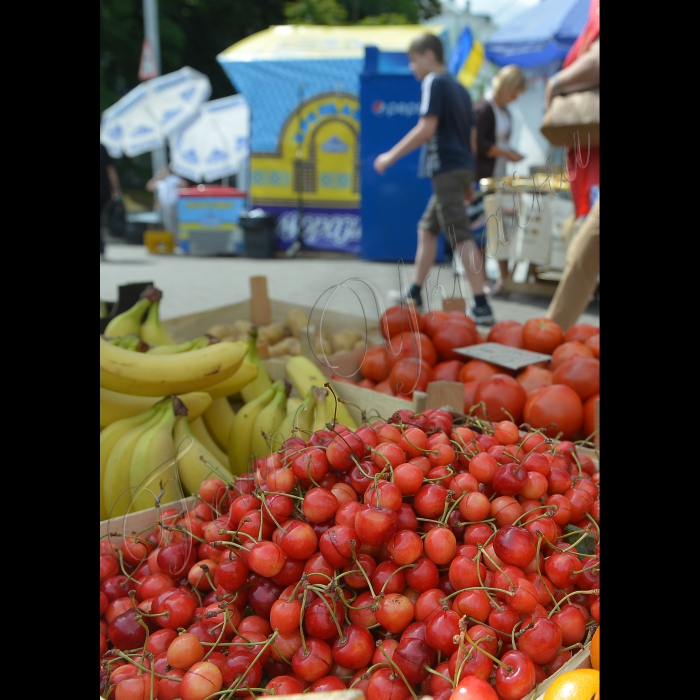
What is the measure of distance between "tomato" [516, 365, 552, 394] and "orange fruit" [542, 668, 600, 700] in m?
1.39

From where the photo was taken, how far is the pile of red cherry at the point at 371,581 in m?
1.09

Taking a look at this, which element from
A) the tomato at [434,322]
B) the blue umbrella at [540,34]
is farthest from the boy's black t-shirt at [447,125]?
the blue umbrella at [540,34]

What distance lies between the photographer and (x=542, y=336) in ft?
8.63

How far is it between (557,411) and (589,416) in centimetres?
12

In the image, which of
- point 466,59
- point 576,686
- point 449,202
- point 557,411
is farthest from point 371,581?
point 466,59

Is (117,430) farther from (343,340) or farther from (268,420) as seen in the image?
(343,340)

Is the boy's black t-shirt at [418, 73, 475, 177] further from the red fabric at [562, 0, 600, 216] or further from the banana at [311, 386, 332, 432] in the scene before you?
the banana at [311, 386, 332, 432]

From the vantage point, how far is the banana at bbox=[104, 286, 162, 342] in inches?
102

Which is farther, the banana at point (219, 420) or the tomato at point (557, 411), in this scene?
the banana at point (219, 420)

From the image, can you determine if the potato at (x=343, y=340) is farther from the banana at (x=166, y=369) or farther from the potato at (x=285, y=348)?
the banana at (x=166, y=369)

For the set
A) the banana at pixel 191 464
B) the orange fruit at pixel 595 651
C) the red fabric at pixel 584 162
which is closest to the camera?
the orange fruit at pixel 595 651

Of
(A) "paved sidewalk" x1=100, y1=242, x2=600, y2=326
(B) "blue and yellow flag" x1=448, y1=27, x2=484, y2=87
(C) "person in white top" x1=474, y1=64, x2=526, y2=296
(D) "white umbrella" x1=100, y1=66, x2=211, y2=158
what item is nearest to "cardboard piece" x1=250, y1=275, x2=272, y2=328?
(A) "paved sidewalk" x1=100, y1=242, x2=600, y2=326

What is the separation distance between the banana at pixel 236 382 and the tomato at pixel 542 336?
3.52ft
